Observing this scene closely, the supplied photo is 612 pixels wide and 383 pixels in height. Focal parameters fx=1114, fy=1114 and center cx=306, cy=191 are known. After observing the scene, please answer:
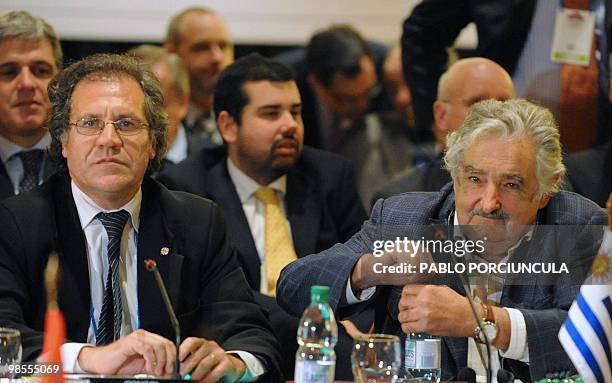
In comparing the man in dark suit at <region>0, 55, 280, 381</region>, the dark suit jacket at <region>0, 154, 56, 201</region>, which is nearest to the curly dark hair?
the man in dark suit at <region>0, 55, 280, 381</region>

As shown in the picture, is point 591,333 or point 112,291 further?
point 112,291

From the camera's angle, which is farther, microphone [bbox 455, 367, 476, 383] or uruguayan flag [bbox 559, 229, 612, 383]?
microphone [bbox 455, 367, 476, 383]

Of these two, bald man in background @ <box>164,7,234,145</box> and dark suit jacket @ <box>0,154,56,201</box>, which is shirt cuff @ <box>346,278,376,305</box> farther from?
bald man in background @ <box>164,7,234,145</box>

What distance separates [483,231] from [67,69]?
4.97 feet

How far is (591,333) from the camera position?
2.90 metres

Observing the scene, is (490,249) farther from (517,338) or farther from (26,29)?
(26,29)

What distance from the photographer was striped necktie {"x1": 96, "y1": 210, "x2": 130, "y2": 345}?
A: 3.49 m

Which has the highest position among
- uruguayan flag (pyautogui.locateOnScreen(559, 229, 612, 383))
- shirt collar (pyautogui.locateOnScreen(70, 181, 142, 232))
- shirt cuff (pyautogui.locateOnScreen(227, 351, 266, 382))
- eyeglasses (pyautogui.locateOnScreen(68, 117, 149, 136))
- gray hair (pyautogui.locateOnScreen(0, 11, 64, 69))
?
gray hair (pyautogui.locateOnScreen(0, 11, 64, 69))

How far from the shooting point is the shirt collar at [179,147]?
6.12 meters

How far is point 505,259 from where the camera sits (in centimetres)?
329

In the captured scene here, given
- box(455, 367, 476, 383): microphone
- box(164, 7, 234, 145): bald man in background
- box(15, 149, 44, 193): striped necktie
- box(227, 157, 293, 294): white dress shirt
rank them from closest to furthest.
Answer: box(455, 367, 476, 383): microphone
box(15, 149, 44, 193): striped necktie
box(227, 157, 293, 294): white dress shirt
box(164, 7, 234, 145): bald man in background

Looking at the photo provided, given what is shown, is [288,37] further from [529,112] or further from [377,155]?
[529,112]

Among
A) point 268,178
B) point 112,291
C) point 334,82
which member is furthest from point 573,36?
point 112,291

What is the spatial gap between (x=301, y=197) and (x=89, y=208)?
161 cm
